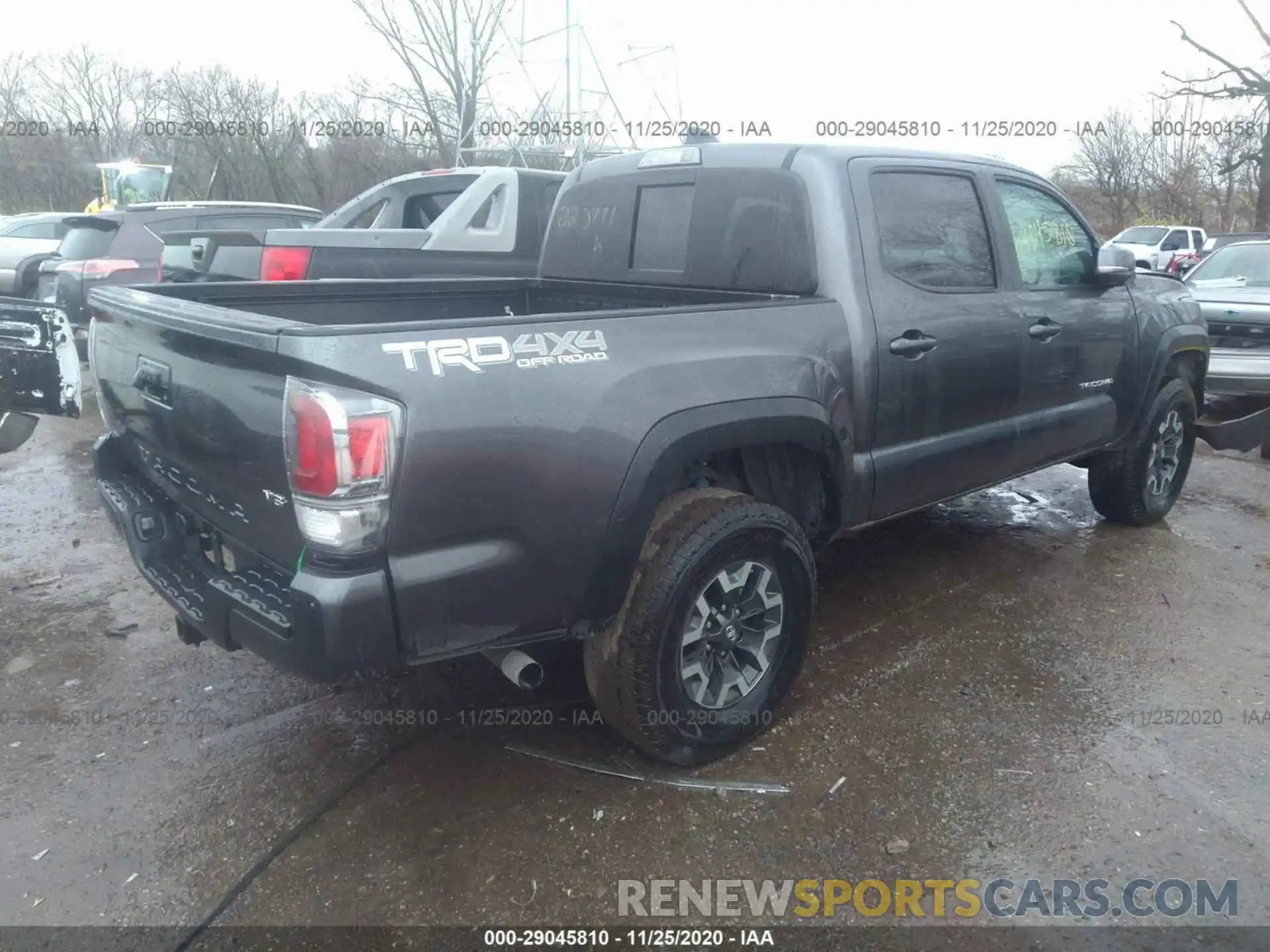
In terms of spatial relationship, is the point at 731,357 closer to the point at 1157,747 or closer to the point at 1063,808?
the point at 1063,808

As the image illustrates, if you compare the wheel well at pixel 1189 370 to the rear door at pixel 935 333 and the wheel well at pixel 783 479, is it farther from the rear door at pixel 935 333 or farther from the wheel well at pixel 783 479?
the wheel well at pixel 783 479

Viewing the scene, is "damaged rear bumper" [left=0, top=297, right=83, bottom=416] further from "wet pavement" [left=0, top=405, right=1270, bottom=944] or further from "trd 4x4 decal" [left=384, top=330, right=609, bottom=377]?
"trd 4x4 decal" [left=384, top=330, right=609, bottom=377]

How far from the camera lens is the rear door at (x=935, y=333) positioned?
336 cm

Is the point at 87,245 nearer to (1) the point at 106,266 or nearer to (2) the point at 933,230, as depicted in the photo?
(1) the point at 106,266

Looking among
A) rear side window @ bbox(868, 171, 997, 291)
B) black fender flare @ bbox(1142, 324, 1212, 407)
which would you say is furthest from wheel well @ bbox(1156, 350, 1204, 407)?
rear side window @ bbox(868, 171, 997, 291)

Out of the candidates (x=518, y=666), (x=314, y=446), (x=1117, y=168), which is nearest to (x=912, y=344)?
(x=518, y=666)

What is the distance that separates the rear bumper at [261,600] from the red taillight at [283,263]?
11.1 feet

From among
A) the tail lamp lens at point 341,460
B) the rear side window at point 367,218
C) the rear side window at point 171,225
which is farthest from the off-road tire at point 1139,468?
the rear side window at point 171,225

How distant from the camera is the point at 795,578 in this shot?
3086 millimetres

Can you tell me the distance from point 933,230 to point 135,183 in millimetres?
24477

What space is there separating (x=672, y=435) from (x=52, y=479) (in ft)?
17.7

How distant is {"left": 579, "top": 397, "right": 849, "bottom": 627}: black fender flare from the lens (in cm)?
256

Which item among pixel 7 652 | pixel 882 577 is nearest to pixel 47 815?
pixel 7 652

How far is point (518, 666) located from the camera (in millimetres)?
2578
